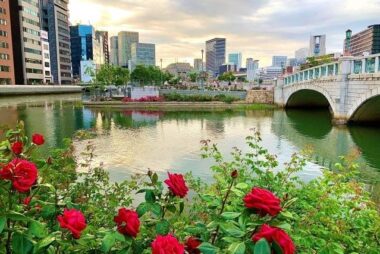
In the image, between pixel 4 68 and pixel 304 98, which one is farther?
pixel 4 68

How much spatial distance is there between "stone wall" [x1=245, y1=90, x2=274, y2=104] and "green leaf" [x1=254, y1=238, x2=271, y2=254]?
145 feet

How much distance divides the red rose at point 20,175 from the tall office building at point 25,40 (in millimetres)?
82038

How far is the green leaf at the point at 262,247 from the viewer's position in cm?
145

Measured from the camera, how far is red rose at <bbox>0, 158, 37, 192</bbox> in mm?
1788

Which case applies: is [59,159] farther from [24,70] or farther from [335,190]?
[24,70]

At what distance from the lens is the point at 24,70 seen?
246ft

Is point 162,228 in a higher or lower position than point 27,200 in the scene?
lower

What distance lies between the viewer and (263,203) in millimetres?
1591

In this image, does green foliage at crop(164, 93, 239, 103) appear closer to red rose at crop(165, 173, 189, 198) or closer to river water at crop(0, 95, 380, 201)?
river water at crop(0, 95, 380, 201)

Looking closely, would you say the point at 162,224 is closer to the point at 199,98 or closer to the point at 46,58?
the point at 199,98

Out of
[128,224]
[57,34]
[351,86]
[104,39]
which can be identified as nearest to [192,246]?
[128,224]

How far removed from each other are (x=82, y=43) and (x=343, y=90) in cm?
13164

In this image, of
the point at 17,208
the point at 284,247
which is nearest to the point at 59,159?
the point at 17,208

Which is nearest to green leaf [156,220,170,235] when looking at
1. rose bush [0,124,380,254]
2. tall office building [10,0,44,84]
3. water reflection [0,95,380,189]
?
rose bush [0,124,380,254]
